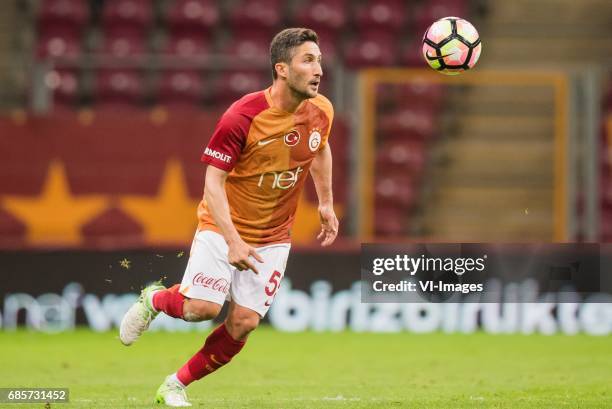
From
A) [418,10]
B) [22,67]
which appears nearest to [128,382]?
[22,67]

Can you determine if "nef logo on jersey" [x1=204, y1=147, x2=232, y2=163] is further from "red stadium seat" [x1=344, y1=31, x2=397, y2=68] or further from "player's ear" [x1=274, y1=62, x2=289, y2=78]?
"red stadium seat" [x1=344, y1=31, x2=397, y2=68]

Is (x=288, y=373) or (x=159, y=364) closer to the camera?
(x=288, y=373)

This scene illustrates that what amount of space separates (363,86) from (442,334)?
9.44 feet

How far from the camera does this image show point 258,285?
22.6ft

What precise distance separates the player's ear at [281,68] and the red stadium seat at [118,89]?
7.72 metres

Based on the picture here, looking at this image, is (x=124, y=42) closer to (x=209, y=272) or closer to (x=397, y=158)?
(x=397, y=158)

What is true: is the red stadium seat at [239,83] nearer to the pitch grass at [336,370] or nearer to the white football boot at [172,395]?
the pitch grass at [336,370]

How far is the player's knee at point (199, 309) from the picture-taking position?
6723mm

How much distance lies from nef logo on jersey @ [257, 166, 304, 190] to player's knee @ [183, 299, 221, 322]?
0.76 m

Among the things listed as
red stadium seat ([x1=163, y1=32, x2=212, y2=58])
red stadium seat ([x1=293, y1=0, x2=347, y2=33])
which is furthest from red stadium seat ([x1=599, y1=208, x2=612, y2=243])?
red stadium seat ([x1=163, y1=32, x2=212, y2=58])

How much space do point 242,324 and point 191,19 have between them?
10393 millimetres

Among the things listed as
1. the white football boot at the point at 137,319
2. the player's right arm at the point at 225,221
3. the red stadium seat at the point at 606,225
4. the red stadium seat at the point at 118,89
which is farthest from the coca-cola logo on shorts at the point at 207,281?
the red stadium seat at the point at 118,89

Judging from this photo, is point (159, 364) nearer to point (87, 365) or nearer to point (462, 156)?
point (87, 365)

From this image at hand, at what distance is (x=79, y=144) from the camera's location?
43.5 ft
